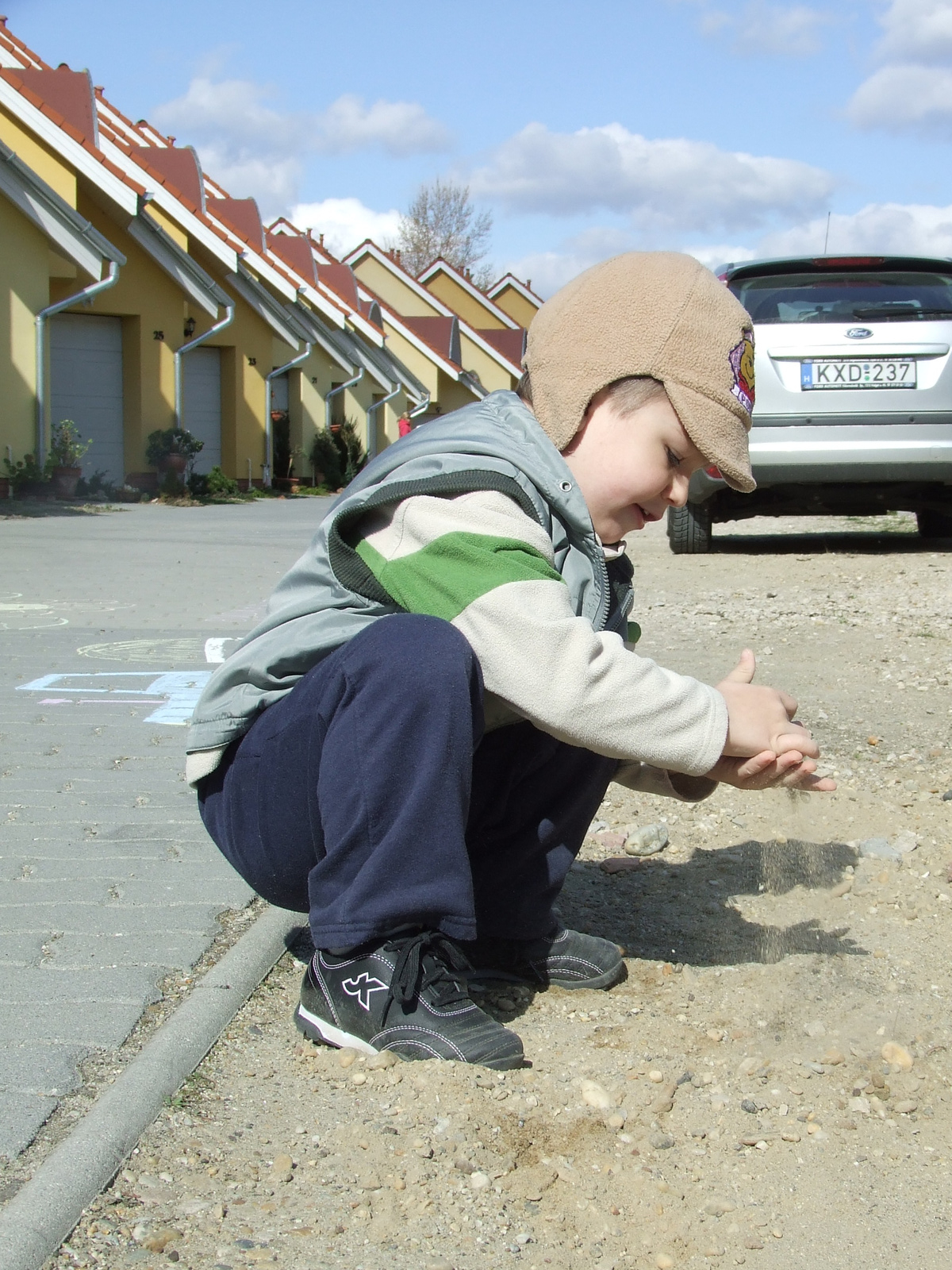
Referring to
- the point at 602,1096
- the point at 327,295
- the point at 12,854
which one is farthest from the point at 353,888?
the point at 327,295

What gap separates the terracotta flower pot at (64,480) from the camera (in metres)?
18.2

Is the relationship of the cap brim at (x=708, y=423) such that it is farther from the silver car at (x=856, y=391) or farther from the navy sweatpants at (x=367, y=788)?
the silver car at (x=856, y=391)

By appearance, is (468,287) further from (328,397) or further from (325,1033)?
(325,1033)

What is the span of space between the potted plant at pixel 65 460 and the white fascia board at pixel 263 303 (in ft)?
23.8

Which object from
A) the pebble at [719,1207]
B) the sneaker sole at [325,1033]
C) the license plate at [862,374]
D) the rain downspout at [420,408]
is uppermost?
the license plate at [862,374]

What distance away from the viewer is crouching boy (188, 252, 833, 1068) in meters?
2.19

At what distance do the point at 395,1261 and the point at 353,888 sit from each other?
0.65 meters

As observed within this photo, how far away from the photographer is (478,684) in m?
2.22

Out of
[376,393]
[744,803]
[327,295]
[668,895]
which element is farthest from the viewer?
[376,393]

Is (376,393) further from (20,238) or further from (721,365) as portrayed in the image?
(721,365)

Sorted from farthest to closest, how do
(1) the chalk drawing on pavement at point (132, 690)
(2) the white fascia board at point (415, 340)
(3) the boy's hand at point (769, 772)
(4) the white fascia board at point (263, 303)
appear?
(2) the white fascia board at point (415, 340) → (4) the white fascia board at point (263, 303) → (1) the chalk drawing on pavement at point (132, 690) → (3) the boy's hand at point (769, 772)

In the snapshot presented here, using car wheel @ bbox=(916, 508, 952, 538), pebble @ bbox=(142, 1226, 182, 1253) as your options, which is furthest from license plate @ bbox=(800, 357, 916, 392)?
pebble @ bbox=(142, 1226, 182, 1253)

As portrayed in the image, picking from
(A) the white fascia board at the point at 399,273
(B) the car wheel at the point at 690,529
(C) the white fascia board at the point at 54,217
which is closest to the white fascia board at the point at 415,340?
(A) the white fascia board at the point at 399,273

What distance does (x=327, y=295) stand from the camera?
34.4 metres
